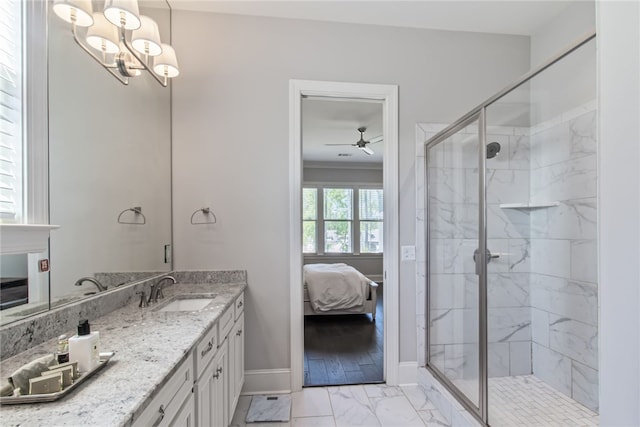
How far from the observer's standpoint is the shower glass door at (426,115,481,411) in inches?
85.8

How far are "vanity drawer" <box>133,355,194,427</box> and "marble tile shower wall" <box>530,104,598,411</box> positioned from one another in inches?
98.5

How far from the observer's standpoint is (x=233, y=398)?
189 centimetres

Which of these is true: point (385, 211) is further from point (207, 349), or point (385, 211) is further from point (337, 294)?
point (337, 294)

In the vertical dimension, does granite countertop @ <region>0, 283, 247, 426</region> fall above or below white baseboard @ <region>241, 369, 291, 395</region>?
above

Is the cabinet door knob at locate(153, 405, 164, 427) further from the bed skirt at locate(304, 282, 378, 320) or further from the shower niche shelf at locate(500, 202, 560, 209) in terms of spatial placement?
the bed skirt at locate(304, 282, 378, 320)

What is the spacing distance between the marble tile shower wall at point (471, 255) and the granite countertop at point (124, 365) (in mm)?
1781

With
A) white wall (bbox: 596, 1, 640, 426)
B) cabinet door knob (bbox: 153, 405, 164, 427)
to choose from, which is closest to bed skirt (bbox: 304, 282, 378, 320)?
cabinet door knob (bbox: 153, 405, 164, 427)

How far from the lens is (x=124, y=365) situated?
0.97 m

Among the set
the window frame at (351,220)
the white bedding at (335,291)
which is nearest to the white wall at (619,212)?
the white bedding at (335,291)

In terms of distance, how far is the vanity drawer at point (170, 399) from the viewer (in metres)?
0.86

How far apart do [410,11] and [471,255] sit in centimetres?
196

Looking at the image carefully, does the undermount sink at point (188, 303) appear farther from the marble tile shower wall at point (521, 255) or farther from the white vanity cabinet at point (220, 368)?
the marble tile shower wall at point (521, 255)

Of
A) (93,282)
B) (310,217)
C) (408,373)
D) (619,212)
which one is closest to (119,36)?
(93,282)

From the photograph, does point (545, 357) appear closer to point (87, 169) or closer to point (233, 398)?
point (233, 398)
